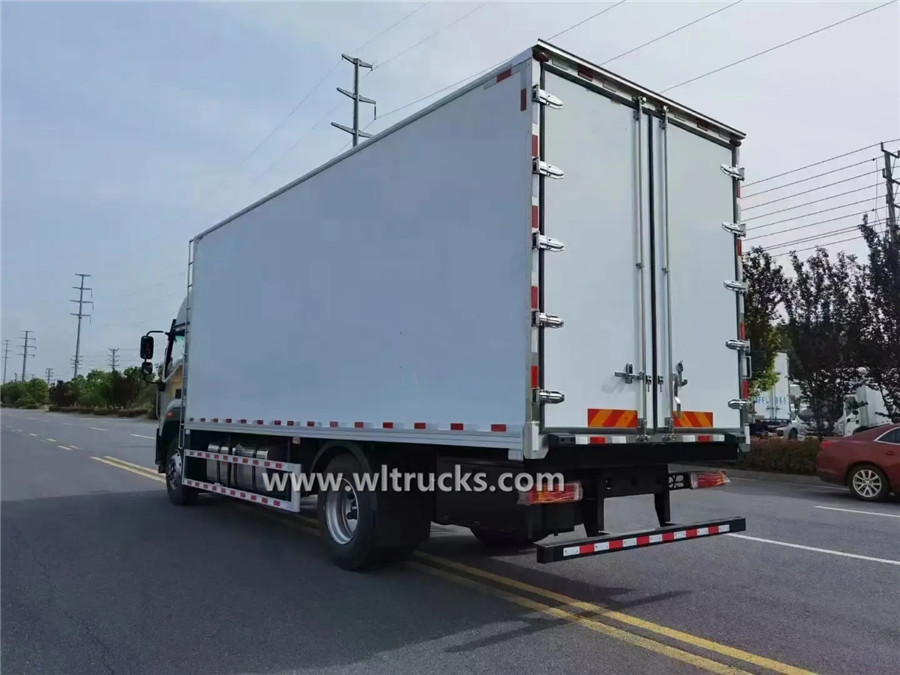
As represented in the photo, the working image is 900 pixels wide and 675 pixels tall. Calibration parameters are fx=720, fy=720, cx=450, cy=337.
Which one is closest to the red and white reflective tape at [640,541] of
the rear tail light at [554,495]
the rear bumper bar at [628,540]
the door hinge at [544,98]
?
the rear bumper bar at [628,540]

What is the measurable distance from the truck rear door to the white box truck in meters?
0.02

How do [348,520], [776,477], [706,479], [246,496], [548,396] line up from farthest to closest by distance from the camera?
[776,477] < [246,496] < [348,520] < [706,479] < [548,396]

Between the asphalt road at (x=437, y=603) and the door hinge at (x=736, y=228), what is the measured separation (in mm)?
3088

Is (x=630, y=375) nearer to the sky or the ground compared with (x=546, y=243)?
nearer to the ground

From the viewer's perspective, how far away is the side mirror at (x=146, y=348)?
10883mm

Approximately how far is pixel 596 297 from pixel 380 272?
2070 mm

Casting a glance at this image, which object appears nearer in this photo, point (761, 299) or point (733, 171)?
point (733, 171)

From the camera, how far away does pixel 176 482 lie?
10.6 meters

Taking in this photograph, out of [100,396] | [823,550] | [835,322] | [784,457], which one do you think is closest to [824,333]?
[835,322]

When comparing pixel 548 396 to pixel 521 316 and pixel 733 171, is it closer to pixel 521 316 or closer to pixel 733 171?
pixel 521 316

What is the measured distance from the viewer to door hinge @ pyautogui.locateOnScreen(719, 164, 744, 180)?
21.5 feet

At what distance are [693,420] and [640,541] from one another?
116 centimetres

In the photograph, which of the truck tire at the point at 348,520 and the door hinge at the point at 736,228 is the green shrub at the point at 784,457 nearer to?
the door hinge at the point at 736,228

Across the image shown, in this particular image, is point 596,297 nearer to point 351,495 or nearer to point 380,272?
point 380,272
